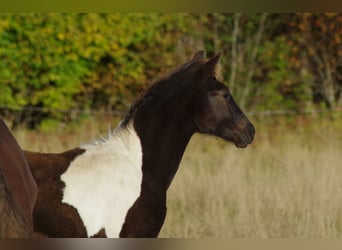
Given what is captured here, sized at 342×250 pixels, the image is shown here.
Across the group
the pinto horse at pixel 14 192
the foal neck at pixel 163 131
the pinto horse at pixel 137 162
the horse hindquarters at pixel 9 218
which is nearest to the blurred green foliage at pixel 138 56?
the pinto horse at pixel 137 162

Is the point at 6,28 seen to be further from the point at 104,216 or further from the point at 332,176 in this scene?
the point at 104,216

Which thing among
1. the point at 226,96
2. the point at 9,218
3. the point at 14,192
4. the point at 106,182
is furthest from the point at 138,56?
the point at 9,218

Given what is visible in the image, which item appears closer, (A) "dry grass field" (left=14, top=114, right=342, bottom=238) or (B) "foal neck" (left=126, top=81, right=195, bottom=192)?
(B) "foal neck" (left=126, top=81, right=195, bottom=192)

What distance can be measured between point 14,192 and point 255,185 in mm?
4733

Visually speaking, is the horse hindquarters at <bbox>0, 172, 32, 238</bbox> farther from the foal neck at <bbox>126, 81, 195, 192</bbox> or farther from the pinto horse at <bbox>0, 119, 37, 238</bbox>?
the foal neck at <bbox>126, 81, 195, 192</bbox>

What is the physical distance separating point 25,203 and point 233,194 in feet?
14.3

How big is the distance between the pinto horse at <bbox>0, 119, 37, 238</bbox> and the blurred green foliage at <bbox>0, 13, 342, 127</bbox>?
705 centimetres

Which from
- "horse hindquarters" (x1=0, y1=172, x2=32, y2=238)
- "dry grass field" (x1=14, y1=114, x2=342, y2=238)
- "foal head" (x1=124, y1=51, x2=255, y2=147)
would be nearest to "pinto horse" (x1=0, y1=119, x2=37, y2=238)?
"horse hindquarters" (x1=0, y1=172, x2=32, y2=238)

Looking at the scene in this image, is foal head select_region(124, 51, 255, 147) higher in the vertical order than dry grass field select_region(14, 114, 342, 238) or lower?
higher

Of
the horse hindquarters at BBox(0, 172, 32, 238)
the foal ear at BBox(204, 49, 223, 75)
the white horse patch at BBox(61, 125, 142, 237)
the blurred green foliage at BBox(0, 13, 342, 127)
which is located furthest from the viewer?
the blurred green foliage at BBox(0, 13, 342, 127)

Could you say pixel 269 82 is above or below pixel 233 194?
above

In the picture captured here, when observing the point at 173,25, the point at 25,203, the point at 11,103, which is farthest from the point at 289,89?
the point at 25,203

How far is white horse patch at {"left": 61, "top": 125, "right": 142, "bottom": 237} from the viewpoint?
5.48 metres

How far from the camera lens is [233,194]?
8.55 meters
